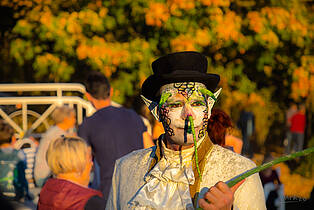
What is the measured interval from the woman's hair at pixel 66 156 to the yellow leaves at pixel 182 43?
613 cm

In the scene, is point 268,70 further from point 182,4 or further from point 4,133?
point 4,133

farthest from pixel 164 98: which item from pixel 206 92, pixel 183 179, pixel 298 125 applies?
pixel 298 125

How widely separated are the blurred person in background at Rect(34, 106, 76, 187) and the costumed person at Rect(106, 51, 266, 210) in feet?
8.50

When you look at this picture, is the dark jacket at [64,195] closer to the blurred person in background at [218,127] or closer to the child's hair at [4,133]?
the blurred person in background at [218,127]

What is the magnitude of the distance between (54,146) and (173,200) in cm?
145

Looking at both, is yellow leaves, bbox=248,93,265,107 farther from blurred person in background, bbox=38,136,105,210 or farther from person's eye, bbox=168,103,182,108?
person's eye, bbox=168,103,182,108

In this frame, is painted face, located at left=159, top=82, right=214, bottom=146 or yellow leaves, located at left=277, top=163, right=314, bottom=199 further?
yellow leaves, located at left=277, top=163, right=314, bottom=199

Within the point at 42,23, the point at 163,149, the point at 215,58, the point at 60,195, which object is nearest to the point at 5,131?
the point at 60,195

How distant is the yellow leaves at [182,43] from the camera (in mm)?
9495

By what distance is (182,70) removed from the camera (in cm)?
243

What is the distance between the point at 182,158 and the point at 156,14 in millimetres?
7314

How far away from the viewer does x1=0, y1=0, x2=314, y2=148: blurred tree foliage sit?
9.66m

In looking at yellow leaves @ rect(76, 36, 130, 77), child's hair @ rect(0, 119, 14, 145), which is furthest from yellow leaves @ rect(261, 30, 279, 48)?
child's hair @ rect(0, 119, 14, 145)

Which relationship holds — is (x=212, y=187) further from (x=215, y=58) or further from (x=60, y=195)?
(x=215, y=58)
